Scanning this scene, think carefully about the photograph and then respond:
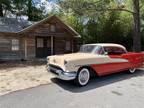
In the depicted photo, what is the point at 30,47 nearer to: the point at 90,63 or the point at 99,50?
the point at 99,50

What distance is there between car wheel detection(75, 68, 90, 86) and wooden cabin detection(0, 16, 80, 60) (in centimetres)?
1037

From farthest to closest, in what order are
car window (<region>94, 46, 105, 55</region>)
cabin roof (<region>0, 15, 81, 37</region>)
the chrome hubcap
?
1. cabin roof (<region>0, 15, 81, 37</region>)
2. car window (<region>94, 46, 105, 55</region>)
3. the chrome hubcap

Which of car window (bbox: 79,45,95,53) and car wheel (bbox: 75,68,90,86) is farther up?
car window (bbox: 79,45,95,53)

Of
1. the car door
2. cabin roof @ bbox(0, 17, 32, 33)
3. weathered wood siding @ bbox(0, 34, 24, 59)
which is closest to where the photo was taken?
the car door

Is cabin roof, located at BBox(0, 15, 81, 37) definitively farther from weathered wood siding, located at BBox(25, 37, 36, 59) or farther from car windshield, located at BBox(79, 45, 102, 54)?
car windshield, located at BBox(79, 45, 102, 54)

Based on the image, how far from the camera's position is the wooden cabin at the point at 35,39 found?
17328mm

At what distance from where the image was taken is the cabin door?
749 inches

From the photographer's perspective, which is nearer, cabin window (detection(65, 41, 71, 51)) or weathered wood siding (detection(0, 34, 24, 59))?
weathered wood siding (detection(0, 34, 24, 59))

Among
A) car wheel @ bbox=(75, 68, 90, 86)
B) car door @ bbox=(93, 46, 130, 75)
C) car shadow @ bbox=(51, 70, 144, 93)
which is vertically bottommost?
car shadow @ bbox=(51, 70, 144, 93)

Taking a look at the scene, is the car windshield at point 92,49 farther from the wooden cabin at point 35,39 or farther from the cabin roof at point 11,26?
the cabin roof at point 11,26

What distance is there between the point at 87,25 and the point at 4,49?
10784 millimetres

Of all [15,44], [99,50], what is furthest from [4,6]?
[99,50]

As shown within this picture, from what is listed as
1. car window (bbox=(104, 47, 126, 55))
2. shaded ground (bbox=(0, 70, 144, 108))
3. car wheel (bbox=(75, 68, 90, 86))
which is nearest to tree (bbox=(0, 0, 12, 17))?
car window (bbox=(104, 47, 126, 55))

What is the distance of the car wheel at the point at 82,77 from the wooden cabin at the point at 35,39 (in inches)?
408
